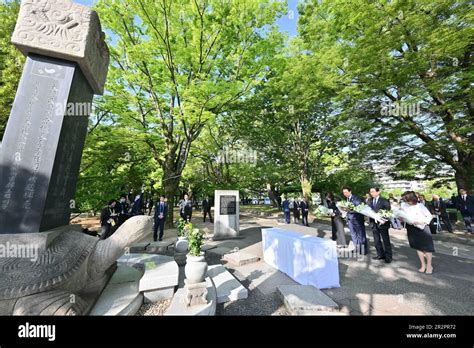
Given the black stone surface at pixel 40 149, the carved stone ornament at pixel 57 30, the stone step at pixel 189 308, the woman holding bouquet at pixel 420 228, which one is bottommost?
the stone step at pixel 189 308

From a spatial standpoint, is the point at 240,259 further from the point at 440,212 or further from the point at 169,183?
the point at 440,212

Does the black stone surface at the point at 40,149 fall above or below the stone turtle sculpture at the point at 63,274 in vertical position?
above

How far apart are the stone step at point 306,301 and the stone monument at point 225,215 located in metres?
5.96

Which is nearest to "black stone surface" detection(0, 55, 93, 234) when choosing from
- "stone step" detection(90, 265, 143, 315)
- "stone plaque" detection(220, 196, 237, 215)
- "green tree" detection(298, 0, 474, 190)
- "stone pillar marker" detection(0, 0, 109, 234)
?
"stone pillar marker" detection(0, 0, 109, 234)

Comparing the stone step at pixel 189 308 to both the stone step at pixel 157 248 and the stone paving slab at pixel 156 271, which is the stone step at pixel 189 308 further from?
the stone step at pixel 157 248

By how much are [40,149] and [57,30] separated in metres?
2.13

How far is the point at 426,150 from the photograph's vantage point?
1113 centimetres

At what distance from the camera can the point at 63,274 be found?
2824 mm

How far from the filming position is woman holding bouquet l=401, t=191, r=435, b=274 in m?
4.79

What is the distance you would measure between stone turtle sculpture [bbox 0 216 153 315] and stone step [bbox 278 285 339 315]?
9.01 feet

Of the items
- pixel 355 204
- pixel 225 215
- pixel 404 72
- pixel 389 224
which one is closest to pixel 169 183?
pixel 225 215

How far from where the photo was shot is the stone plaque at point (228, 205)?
9922 millimetres

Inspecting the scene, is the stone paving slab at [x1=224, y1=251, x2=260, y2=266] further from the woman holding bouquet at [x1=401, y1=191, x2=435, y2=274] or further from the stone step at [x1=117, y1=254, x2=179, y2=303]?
the woman holding bouquet at [x1=401, y1=191, x2=435, y2=274]

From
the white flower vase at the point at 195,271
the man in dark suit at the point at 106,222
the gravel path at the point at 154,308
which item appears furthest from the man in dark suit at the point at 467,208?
the man in dark suit at the point at 106,222
